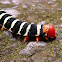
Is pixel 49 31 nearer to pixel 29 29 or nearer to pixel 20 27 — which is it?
pixel 29 29

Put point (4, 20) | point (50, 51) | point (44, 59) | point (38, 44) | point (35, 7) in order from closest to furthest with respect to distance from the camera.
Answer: point (44, 59), point (50, 51), point (38, 44), point (4, 20), point (35, 7)

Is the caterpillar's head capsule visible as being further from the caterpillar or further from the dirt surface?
the dirt surface

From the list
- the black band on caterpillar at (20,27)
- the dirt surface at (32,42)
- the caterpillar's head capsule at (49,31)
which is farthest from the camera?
the black band on caterpillar at (20,27)

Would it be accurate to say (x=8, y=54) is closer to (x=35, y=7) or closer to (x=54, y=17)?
(x=54, y=17)

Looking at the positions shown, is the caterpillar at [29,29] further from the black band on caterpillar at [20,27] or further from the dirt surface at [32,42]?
the dirt surface at [32,42]

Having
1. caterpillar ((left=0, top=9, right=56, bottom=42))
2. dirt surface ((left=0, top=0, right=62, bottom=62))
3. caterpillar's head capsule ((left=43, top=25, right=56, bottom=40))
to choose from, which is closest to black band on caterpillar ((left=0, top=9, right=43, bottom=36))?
caterpillar ((left=0, top=9, right=56, bottom=42))

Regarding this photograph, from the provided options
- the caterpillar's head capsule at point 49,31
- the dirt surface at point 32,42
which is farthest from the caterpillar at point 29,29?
the dirt surface at point 32,42

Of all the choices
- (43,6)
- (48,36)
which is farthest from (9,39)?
(43,6)

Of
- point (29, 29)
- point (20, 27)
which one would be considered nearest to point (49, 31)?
point (29, 29)
